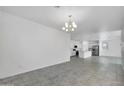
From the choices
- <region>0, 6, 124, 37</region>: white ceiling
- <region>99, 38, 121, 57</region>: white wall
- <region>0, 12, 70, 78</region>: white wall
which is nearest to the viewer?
<region>0, 6, 124, 37</region>: white ceiling

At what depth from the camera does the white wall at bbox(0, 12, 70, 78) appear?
3.78 metres

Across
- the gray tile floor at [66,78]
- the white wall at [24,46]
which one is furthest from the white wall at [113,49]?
the white wall at [24,46]

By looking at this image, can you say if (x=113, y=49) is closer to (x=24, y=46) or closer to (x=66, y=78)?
(x=66, y=78)

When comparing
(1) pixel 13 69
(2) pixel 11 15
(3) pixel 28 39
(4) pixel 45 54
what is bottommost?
(1) pixel 13 69

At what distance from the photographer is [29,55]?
188 inches

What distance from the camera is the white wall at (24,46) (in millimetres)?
3775

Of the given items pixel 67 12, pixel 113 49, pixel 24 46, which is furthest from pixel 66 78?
pixel 113 49

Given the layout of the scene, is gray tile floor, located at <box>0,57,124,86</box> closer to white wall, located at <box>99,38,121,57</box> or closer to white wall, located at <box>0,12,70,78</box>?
white wall, located at <box>0,12,70,78</box>

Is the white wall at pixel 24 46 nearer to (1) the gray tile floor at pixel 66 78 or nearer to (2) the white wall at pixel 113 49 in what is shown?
(1) the gray tile floor at pixel 66 78

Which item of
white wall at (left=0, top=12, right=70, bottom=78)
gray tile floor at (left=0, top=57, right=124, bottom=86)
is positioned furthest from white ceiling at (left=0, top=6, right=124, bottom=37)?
gray tile floor at (left=0, top=57, right=124, bottom=86)

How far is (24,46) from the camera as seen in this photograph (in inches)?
178
